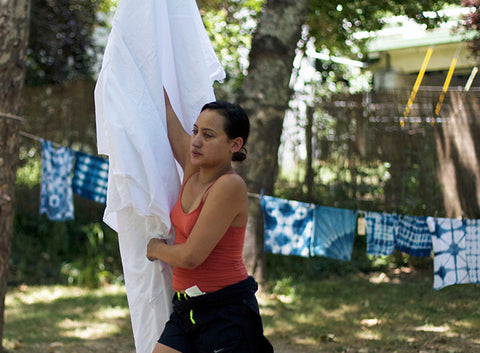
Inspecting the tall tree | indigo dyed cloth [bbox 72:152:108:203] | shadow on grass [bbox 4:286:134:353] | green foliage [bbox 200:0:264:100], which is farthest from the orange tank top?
green foliage [bbox 200:0:264:100]

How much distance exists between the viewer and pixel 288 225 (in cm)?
585

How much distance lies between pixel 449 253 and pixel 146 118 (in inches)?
140

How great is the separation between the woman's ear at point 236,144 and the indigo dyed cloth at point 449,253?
327cm

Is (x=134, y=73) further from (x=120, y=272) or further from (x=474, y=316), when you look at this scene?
(x=120, y=272)

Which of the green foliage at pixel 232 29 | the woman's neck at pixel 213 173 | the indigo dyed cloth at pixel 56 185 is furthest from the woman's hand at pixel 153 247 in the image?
the green foliage at pixel 232 29

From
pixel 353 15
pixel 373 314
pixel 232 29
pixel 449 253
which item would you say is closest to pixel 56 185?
pixel 373 314

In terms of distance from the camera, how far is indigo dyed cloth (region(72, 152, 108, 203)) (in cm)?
657

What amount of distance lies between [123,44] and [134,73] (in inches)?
5.8

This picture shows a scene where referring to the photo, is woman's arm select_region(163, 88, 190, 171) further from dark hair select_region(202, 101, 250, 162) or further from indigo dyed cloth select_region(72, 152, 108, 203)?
indigo dyed cloth select_region(72, 152, 108, 203)

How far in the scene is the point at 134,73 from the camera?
2.81 metres

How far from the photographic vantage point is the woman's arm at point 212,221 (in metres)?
2.40

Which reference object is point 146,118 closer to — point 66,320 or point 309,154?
point 66,320

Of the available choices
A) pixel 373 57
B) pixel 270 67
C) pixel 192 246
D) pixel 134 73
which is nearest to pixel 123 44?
pixel 134 73

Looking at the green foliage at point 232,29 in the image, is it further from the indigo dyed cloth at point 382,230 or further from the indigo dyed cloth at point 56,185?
the indigo dyed cloth at point 382,230
